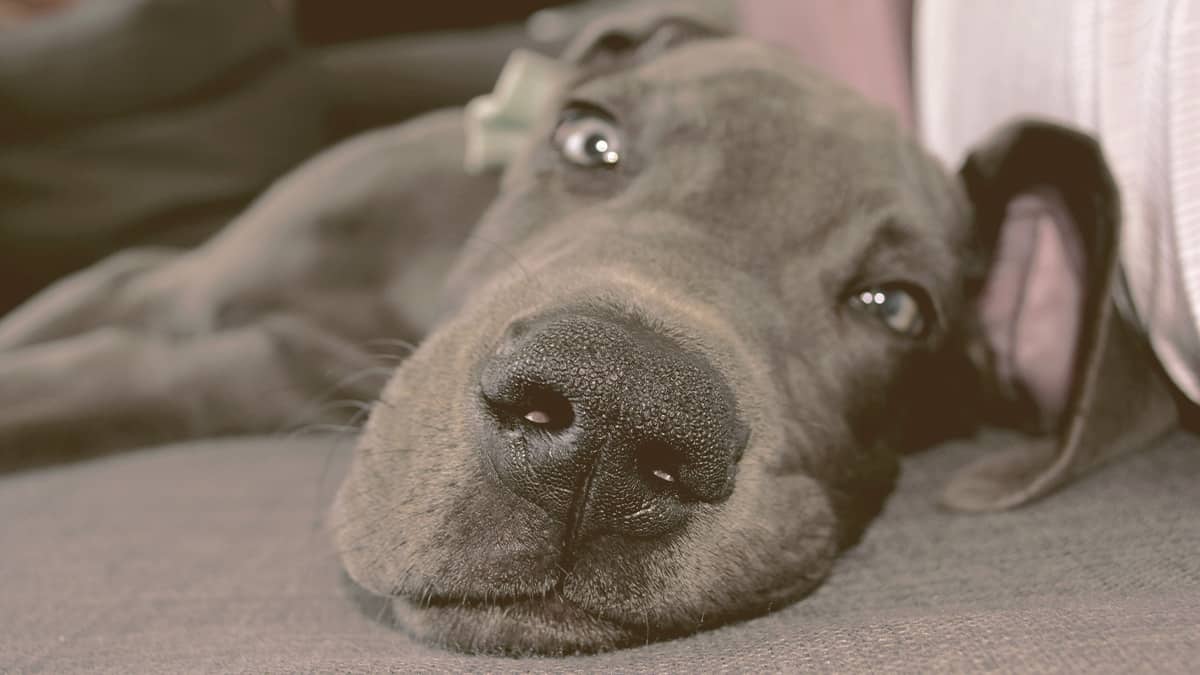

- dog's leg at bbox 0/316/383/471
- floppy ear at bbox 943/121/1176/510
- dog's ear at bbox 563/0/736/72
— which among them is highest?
dog's ear at bbox 563/0/736/72

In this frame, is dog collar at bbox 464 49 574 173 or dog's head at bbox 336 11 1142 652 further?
dog collar at bbox 464 49 574 173

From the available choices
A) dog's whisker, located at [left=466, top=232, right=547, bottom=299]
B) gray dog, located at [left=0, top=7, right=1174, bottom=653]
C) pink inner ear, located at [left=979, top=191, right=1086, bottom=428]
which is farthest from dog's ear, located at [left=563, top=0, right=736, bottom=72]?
pink inner ear, located at [left=979, top=191, right=1086, bottom=428]

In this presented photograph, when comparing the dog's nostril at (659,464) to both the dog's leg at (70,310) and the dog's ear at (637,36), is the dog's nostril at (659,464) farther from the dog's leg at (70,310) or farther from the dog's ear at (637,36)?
the dog's leg at (70,310)

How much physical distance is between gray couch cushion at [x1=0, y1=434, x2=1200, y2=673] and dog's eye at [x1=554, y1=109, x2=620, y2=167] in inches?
27.8

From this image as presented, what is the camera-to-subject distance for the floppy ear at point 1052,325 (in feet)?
4.83

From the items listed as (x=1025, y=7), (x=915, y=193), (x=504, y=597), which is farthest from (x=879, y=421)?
(x=504, y=597)

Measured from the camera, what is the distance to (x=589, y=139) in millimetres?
1758

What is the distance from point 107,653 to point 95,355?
115cm

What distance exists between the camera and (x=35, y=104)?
2.92m

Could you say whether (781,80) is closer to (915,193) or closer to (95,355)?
(915,193)

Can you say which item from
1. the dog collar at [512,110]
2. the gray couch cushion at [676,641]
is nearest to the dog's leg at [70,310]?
the gray couch cushion at [676,641]

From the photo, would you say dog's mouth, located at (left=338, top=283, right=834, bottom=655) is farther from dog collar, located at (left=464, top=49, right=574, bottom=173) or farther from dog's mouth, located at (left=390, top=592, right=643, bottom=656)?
dog collar, located at (left=464, top=49, right=574, bottom=173)

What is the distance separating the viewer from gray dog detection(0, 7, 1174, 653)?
3.30ft

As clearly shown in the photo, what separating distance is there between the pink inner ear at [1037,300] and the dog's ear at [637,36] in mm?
767
